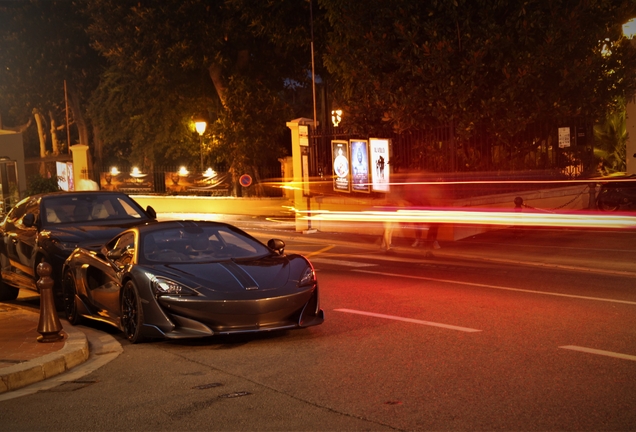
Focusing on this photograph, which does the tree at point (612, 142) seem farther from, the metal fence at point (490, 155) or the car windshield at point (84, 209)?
the car windshield at point (84, 209)

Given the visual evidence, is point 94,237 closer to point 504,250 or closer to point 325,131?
point 504,250

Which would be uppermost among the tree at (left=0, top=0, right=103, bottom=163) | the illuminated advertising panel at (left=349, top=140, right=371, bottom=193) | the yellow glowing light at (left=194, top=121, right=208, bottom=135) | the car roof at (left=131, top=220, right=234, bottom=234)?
the tree at (left=0, top=0, right=103, bottom=163)

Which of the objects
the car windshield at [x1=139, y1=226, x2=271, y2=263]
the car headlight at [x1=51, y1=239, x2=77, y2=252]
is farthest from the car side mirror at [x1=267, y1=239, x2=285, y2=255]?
the car headlight at [x1=51, y1=239, x2=77, y2=252]

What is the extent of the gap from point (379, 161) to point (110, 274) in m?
15.4

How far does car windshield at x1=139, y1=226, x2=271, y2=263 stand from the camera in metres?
9.56

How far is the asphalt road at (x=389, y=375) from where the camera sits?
6000mm

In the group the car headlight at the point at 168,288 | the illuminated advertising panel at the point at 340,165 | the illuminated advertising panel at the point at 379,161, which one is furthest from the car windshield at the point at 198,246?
the illuminated advertising panel at the point at 340,165

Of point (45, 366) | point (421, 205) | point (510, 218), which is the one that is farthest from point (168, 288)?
point (510, 218)

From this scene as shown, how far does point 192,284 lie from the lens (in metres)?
8.66

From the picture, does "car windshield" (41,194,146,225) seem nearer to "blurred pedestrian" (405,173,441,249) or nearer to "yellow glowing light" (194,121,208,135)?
"blurred pedestrian" (405,173,441,249)

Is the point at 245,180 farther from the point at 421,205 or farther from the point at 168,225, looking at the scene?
the point at 168,225

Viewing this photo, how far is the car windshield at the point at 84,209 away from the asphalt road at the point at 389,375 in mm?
4444

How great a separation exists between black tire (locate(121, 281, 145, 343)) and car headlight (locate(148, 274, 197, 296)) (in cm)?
28

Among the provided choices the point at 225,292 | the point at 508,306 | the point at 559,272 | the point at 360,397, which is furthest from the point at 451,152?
the point at 360,397
